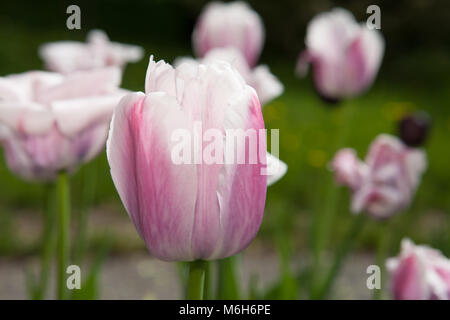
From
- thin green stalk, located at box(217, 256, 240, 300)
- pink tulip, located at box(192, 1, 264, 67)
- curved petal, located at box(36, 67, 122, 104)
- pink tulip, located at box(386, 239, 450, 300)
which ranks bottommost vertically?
thin green stalk, located at box(217, 256, 240, 300)

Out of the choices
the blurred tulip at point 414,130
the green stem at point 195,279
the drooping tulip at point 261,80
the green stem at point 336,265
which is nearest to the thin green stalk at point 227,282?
the green stem at point 336,265

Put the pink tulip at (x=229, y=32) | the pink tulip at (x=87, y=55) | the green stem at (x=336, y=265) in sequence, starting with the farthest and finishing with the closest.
Answer: the pink tulip at (x=229, y=32) → the pink tulip at (x=87, y=55) → the green stem at (x=336, y=265)

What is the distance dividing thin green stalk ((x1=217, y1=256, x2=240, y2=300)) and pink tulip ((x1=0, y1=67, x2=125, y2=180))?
0.27 metres

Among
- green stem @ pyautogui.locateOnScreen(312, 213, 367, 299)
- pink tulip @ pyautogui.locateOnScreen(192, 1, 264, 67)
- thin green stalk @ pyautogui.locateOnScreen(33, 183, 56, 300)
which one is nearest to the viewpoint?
thin green stalk @ pyautogui.locateOnScreen(33, 183, 56, 300)

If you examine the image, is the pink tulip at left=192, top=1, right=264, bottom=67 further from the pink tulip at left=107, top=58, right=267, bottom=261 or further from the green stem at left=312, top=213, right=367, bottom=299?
the pink tulip at left=107, top=58, right=267, bottom=261

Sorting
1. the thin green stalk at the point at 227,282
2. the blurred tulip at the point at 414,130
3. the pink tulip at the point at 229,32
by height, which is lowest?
the thin green stalk at the point at 227,282

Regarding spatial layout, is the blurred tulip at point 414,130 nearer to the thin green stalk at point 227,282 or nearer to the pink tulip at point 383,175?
the pink tulip at point 383,175

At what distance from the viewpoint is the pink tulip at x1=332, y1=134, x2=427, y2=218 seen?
3.76 ft

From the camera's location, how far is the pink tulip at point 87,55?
1.20 meters

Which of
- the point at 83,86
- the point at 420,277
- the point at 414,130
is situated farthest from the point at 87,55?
the point at 420,277

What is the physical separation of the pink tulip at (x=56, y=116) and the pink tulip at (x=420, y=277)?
371 millimetres

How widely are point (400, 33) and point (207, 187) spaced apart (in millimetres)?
7373

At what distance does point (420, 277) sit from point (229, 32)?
0.73 m

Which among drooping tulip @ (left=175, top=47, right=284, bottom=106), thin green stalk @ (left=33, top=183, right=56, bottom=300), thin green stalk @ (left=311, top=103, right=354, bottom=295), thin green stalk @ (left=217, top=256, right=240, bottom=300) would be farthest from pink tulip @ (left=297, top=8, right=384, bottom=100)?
thin green stalk @ (left=33, top=183, right=56, bottom=300)
